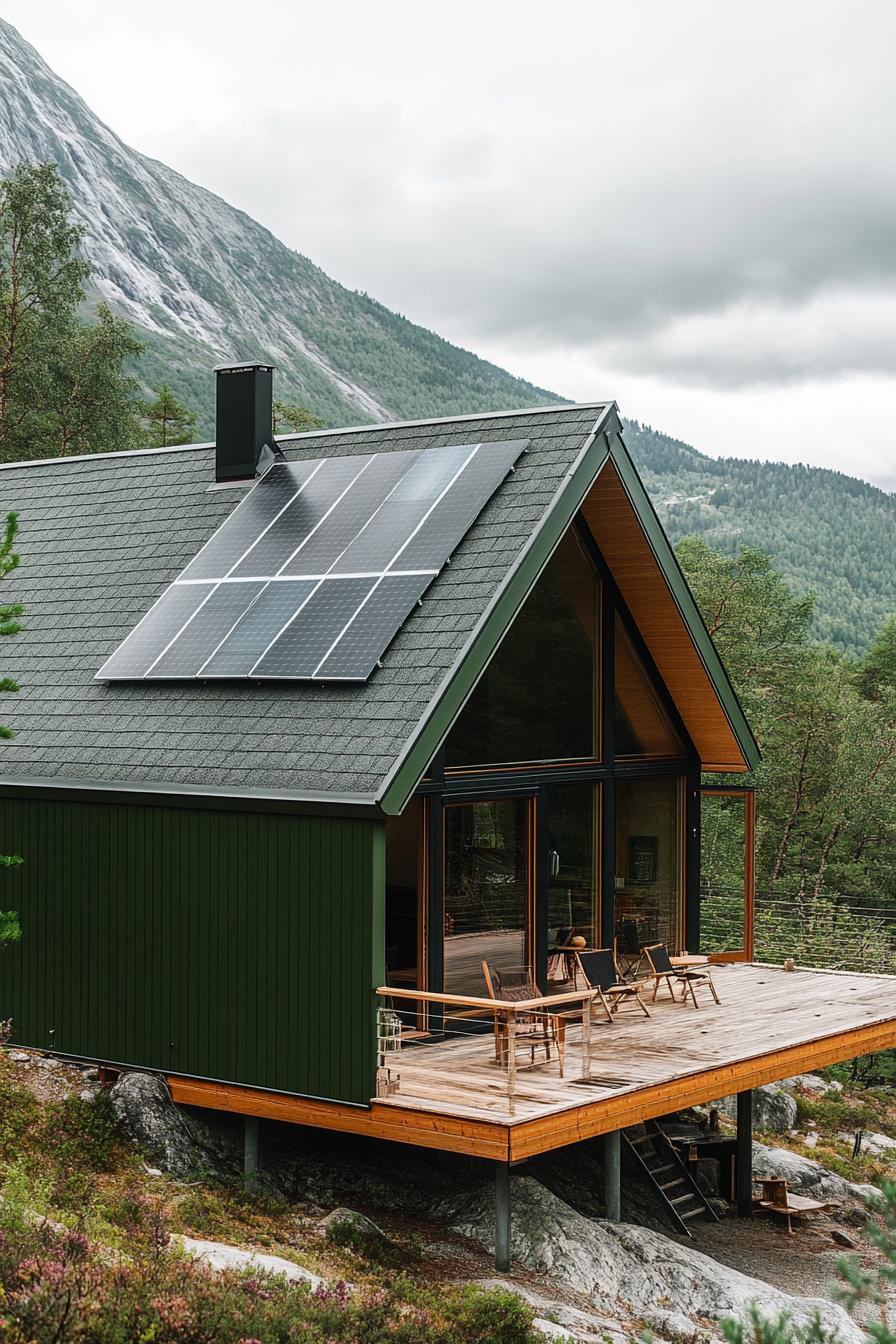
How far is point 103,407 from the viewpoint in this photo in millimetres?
35156

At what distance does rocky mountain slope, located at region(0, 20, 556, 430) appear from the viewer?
477 ft

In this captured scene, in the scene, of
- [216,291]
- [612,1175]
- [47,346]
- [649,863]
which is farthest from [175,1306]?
[216,291]

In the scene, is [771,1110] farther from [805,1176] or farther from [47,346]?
[47,346]

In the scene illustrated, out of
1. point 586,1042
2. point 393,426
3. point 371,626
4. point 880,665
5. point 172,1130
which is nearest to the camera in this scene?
point 586,1042

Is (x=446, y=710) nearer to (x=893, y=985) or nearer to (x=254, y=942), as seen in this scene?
(x=254, y=942)

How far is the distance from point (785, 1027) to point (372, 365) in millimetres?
148539

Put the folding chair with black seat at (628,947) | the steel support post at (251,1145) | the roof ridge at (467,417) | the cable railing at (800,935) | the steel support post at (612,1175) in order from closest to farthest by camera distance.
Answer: the steel support post at (251,1145) → the steel support post at (612,1175) → the roof ridge at (467,417) → the folding chair with black seat at (628,947) → the cable railing at (800,935)

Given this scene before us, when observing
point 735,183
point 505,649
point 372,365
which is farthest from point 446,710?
point 372,365

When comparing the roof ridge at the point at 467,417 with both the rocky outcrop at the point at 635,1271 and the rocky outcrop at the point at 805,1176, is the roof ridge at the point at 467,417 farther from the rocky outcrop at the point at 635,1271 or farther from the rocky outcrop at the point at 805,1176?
the rocky outcrop at the point at 805,1176

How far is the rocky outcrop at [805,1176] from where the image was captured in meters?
14.9

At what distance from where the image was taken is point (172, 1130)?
11203mm

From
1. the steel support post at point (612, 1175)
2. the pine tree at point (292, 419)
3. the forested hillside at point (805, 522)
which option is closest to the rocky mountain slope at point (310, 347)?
the forested hillside at point (805, 522)

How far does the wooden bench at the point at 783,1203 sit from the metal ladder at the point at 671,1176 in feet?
1.78

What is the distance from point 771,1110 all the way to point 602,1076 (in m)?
8.30
